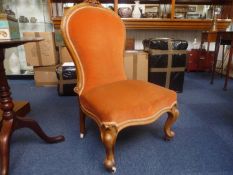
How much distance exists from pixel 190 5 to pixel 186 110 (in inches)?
87.1

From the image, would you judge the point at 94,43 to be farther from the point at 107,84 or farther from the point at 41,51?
the point at 41,51

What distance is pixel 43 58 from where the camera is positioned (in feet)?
8.07

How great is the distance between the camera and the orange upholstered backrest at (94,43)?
1.08 m

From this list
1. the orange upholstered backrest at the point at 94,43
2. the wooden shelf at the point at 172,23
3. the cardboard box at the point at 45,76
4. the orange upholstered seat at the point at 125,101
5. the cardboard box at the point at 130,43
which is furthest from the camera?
the cardboard box at the point at 130,43

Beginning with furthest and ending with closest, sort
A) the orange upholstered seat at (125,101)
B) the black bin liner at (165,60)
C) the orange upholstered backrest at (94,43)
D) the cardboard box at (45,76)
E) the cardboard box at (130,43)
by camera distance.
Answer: the cardboard box at (130,43) → the cardboard box at (45,76) → the black bin liner at (165,60) → the orange upholstered backrest at (94,43) → the orange upholstered seat at (125,101)

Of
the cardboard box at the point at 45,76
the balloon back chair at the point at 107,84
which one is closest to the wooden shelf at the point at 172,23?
the cardboard box at the point at 45,76

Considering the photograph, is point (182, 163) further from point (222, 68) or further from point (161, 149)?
point (222, 68)

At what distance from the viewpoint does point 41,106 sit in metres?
1.83

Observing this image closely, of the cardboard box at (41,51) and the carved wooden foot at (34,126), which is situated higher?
the cardboard box at (41,51)

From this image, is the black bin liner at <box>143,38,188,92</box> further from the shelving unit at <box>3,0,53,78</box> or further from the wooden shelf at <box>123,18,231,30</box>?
the shelving unit at <box>3,0,53,78</box>

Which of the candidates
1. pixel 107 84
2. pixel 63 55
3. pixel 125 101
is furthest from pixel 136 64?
pixel 125 101

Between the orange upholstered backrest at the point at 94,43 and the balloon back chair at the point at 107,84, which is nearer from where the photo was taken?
the balloon back chair at the point at 107,84

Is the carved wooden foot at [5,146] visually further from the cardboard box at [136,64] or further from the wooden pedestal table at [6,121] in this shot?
the cardboard box at [136,64]

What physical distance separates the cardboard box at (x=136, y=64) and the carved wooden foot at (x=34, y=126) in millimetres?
1192
